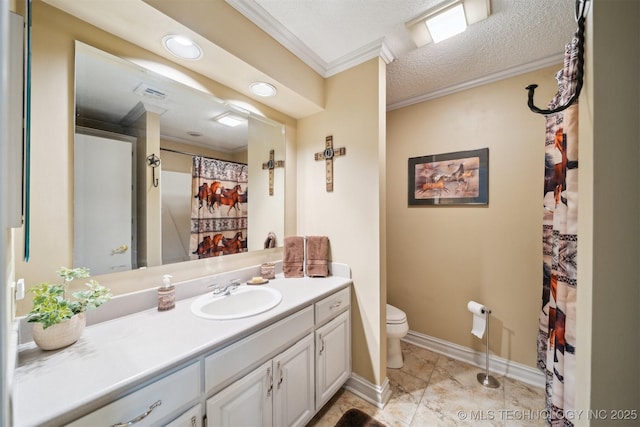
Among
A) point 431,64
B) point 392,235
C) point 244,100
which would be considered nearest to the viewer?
point 244,100

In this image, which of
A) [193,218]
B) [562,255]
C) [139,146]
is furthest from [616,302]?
[139,146]

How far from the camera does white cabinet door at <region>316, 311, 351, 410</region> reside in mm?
1467

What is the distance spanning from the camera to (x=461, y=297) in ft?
7.12

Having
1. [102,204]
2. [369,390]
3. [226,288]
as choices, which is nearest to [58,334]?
[102,204]

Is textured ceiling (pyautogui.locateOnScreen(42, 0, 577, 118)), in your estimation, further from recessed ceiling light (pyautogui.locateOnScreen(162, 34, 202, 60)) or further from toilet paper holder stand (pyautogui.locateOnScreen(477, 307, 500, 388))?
toilet paper holder stand (pyautogui.locateOnScreen(477, 307, 500, 388))

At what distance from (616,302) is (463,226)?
174 centimetres

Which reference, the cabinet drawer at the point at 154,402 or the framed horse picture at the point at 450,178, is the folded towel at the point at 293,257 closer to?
the cabinet drawer at the point at 154,402

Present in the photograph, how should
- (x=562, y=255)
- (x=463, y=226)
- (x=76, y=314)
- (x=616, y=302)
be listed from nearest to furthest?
(x=616, y=302) → (x=76, y=314) → (x=562, y=255) → (x=463, y=226)

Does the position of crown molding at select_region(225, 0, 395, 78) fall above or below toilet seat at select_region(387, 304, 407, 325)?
above

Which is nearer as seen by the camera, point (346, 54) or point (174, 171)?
point (174, 171)

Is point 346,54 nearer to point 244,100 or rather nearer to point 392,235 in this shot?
point 244,100

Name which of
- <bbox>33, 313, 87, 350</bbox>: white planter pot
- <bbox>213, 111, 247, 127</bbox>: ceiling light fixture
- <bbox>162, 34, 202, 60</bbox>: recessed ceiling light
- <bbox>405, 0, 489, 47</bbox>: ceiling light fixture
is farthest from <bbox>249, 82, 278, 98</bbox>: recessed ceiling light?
<bbox>33, 313, 87, 350</bbox>: white planter pot

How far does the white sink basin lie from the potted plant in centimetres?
41

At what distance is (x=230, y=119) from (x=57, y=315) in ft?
4.46
